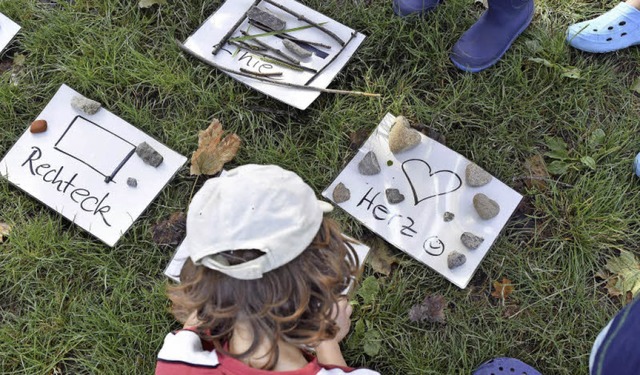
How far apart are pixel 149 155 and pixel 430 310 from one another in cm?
104

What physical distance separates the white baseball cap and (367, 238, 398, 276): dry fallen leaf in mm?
738

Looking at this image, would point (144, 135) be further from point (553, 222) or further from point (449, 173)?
point (553, 222)

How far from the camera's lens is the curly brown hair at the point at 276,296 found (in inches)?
51.2

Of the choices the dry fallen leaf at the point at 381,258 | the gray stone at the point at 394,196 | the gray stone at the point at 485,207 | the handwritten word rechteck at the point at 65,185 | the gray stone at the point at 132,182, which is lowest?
the handwritten word rechteck at the point at 65,185

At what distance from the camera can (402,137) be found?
2041mm

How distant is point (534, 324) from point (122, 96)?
5.14 ft

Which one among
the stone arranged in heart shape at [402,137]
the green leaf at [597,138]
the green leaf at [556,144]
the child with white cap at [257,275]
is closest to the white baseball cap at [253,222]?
the child with white cap at [257,275]

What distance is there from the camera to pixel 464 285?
6.44ft

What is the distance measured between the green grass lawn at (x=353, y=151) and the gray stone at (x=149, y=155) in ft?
0.26

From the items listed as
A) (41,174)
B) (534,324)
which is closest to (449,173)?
(534,324)

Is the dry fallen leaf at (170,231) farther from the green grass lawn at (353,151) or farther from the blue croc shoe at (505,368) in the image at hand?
the blue croc shoe at (505,368)

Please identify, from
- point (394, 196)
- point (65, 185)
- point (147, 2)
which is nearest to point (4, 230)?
point (65, 185)

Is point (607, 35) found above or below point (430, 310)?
above

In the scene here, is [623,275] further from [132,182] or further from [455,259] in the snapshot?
[132,182]
